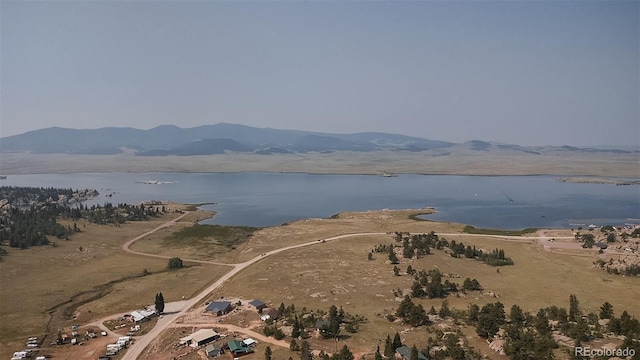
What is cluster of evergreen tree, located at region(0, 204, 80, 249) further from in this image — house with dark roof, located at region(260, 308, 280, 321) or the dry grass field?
house with dark roof, located at region(260, 308, 280, 321)

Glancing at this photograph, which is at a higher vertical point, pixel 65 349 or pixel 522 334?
pixel 522 334

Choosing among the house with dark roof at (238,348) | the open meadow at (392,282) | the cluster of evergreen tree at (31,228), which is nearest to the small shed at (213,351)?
the house with dark roof at (238,348)

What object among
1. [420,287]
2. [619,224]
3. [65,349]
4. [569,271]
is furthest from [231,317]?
[619,224]

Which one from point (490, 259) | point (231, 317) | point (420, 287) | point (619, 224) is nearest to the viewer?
point (231, 317)

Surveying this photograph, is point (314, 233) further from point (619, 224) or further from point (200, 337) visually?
point (619, 224)

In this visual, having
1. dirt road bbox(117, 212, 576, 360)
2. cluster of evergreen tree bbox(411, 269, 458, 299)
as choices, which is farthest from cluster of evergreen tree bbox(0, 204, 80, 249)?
cluster of evergreen tree bbox(411, 269, 458, 299)

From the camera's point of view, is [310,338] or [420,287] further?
[420,287]

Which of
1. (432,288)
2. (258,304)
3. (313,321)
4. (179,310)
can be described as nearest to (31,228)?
(179,310)
